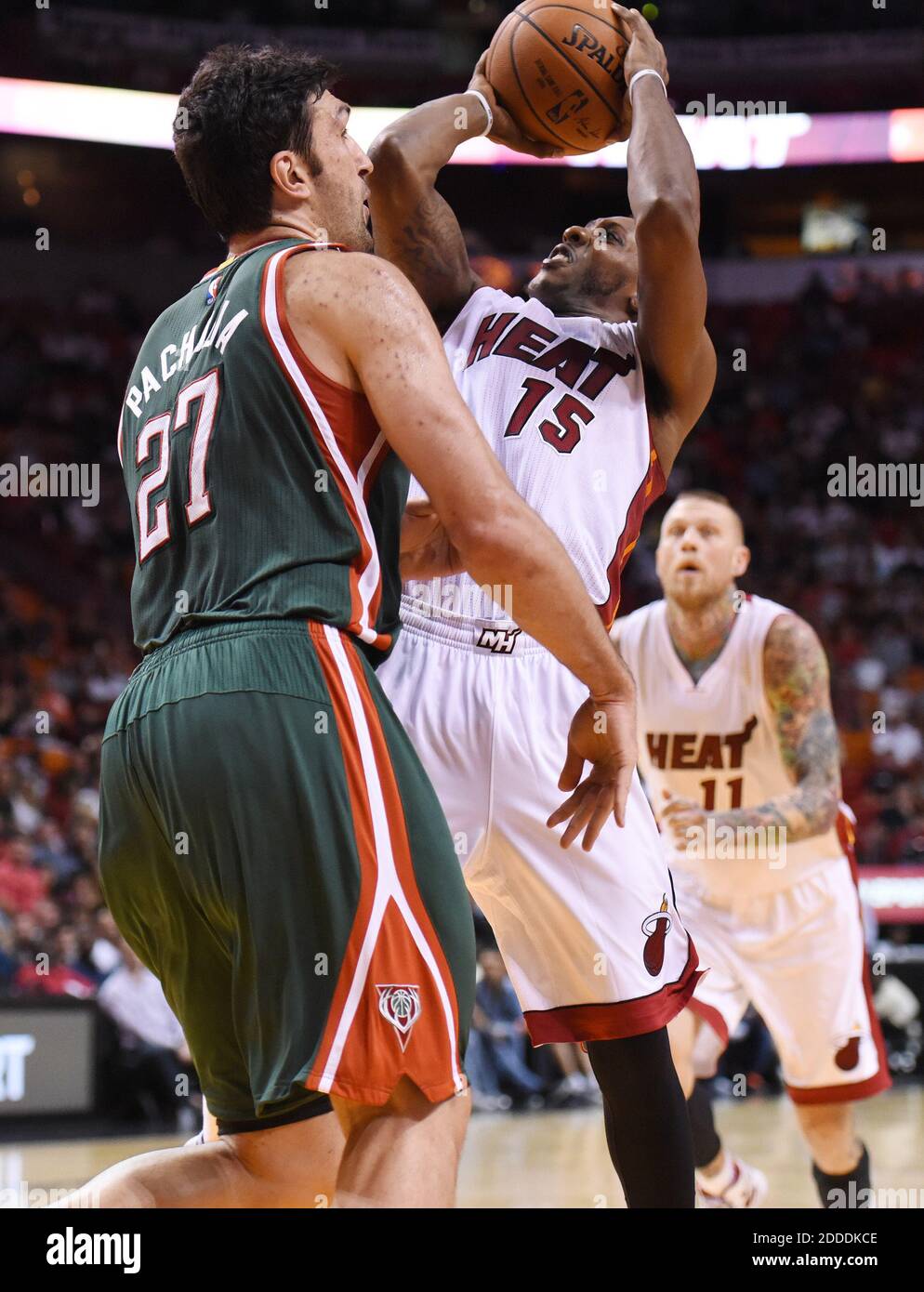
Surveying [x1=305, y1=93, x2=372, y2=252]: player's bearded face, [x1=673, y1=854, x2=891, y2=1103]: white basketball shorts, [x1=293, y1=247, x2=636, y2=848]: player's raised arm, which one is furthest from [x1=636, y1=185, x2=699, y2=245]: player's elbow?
[x1=673, y1=854, x2=891, y2=1103]: white basketball shorts

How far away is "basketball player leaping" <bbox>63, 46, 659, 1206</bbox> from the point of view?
2359mm

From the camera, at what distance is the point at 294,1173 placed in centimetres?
262

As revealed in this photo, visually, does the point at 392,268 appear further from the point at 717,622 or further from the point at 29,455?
the point at 29,455

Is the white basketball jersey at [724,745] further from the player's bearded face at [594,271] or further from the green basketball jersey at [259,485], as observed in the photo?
the green basketball jersey at [259,485]

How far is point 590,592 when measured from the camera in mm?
3750

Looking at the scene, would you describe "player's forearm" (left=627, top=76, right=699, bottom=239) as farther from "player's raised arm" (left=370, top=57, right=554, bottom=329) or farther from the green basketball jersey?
the green basketball jersey

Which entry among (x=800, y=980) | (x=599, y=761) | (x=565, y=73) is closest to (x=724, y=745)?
(x=800, y=980)

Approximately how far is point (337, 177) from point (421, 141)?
37.2 inches

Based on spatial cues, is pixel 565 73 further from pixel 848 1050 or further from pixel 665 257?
pixel 848 1050

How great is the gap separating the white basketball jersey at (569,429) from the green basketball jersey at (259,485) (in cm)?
111

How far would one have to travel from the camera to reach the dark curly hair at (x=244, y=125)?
2.73 metres

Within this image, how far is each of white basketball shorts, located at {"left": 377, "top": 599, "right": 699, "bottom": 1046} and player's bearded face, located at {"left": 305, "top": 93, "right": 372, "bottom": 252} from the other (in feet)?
3.92
